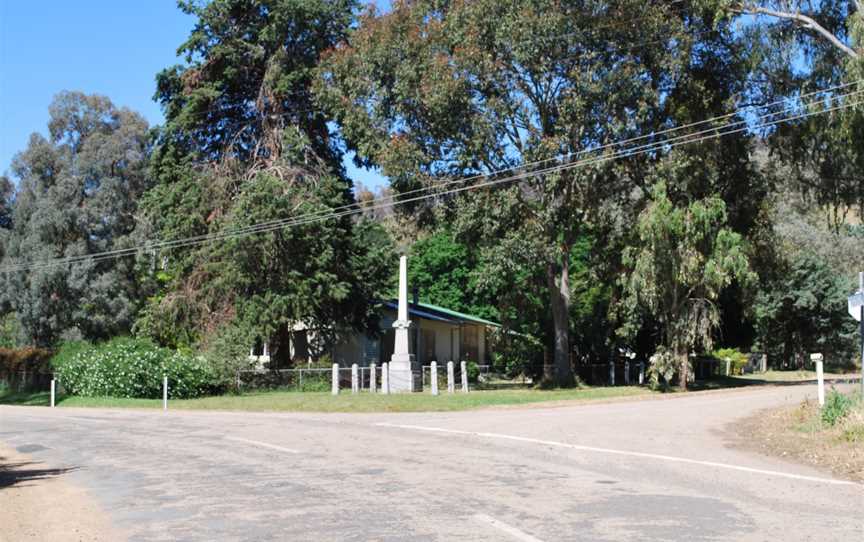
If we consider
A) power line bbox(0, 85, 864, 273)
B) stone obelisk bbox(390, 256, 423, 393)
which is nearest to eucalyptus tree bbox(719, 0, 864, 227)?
power line bbox(0, 85, 864, 273)

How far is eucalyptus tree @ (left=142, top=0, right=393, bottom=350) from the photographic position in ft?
124

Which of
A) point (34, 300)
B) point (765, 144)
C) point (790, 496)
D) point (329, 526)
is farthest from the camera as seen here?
point (34, 300)

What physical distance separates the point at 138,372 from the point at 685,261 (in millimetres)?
21980

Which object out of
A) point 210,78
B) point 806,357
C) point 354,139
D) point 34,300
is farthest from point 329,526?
point 806,357

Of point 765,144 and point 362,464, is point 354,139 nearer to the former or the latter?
point 765,144

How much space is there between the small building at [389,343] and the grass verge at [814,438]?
25.2 metres

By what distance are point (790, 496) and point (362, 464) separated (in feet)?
19.4

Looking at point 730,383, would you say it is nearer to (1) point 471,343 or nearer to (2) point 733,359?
(2) point 733,359

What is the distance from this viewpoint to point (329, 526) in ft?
28.0

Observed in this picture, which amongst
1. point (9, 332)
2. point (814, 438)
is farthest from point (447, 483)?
point (9, 332)

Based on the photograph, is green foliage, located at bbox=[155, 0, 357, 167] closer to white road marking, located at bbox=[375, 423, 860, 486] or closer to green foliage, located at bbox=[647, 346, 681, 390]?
green foliage, located at bbox=[647, 346, 681, 390]

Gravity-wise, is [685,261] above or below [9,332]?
above

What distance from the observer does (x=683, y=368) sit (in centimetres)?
3662

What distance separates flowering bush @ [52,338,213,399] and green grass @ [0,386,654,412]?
0.80 metres
